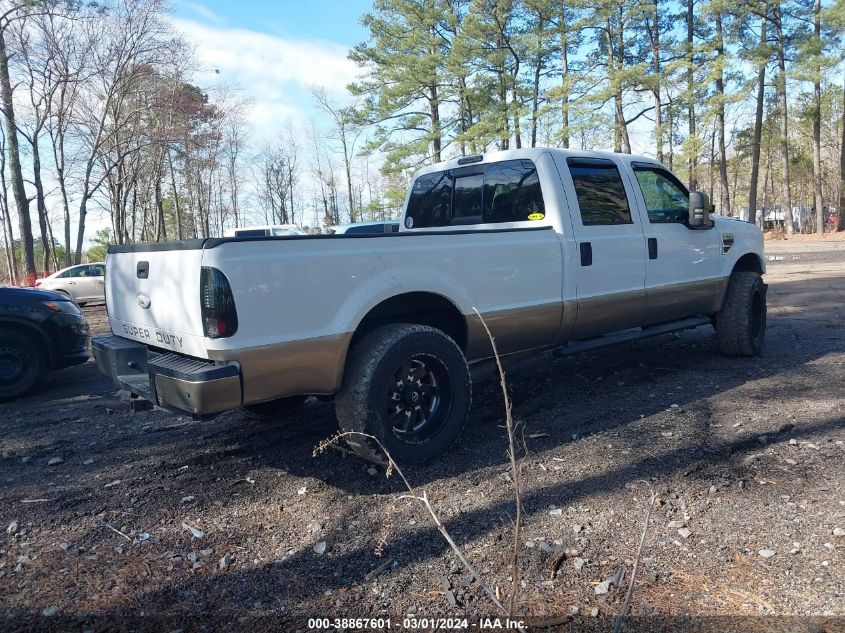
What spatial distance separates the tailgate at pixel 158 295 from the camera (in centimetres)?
320

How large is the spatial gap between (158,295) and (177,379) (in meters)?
0.64

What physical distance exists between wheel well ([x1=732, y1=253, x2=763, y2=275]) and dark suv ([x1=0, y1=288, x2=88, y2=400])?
712cm

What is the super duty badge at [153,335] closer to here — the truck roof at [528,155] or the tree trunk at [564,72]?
the truck roof at [528,155]

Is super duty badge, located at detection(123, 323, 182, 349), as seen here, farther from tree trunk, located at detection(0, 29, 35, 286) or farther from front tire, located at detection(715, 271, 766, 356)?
tree trunk, located at detection(0, 29, 35, 286)

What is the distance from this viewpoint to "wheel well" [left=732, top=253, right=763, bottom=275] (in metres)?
6.40

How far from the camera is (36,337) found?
6.35 m

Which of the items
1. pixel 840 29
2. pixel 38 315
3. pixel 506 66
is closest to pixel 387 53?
pixel 506 66

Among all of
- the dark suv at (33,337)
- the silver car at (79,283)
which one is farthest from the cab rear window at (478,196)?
the silver car at (79,283)

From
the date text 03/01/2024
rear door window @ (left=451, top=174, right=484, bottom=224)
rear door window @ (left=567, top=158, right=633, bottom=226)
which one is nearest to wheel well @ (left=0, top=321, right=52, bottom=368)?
rear door window @ (left=451, top=174, right=484, bottom=224)

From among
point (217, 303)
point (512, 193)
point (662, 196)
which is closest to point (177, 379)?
point (217, 303)

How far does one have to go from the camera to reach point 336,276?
3.40 meters

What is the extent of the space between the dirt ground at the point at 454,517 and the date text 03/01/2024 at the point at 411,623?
0.02 metres

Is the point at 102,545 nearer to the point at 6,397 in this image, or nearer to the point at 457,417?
the point at 457,417

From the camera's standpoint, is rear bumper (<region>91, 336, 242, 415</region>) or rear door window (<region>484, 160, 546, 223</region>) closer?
rear bumper (<region>91, 336, 242, 415</region>)
